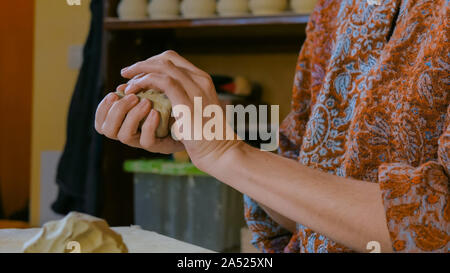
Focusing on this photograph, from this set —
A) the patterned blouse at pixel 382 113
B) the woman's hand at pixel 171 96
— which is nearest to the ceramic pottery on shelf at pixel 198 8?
the patterned blouse at pixel 382 113

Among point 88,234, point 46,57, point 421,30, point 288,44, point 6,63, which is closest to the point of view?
point 88,234

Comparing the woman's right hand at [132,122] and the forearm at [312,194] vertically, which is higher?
the woman's right hand at [132,122]

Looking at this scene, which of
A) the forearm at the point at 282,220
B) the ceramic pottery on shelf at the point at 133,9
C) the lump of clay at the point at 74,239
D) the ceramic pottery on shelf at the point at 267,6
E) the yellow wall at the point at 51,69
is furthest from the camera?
the ceramic pottery on shelf at the point at 133,9

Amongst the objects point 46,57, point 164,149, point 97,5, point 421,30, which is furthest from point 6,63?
point 421,30

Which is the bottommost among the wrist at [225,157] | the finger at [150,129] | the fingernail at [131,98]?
the wrist at [225,157]

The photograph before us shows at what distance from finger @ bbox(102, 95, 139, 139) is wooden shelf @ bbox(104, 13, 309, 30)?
87 cm

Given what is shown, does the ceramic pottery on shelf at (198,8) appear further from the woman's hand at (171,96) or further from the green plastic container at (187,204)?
the woman's hand at (171,96)

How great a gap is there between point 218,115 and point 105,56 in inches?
38.2

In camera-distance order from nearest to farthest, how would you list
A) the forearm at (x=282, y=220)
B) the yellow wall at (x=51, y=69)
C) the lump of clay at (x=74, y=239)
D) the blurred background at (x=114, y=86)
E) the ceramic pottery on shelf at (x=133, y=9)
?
the lump of clay at (x=74, y=239), the yellow wall at (x=51, y=69), the forearm at (x=282, y=220), the blurred background at (x=114, y=86), the ceramic pottery on shelf at (x=133, y=9)

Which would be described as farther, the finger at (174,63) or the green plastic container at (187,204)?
the green plastic container at (187,204)

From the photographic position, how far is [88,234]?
325mm

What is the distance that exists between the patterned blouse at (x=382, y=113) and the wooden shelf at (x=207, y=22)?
586 mm

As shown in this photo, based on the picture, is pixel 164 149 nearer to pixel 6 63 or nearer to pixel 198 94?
pixel 198 94

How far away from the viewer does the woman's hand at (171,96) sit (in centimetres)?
36
